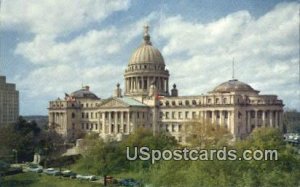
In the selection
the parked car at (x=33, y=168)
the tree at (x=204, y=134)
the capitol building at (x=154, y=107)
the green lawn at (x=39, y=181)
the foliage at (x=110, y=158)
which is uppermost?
the capitol building at (x=154, y=107)

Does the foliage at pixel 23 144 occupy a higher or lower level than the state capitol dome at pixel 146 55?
lower

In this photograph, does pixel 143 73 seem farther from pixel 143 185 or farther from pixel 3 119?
pixel 143 185

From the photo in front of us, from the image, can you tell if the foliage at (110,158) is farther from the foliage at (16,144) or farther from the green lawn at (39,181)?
the foliage at (16,144)

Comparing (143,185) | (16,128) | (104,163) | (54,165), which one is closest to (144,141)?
(104,163)

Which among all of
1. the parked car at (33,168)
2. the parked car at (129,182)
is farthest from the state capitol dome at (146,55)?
the parked car at (129,182)

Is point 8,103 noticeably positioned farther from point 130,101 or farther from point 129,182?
point 129,182

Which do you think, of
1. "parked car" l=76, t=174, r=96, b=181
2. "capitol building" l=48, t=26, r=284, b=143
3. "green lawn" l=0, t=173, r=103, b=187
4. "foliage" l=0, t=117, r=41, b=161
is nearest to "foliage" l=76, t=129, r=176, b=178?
"parked car" l=76, t=174, r=96, b=181

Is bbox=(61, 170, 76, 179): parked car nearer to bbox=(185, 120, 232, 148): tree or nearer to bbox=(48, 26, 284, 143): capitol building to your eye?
bbox=(185, 120, 232, 148): tree
